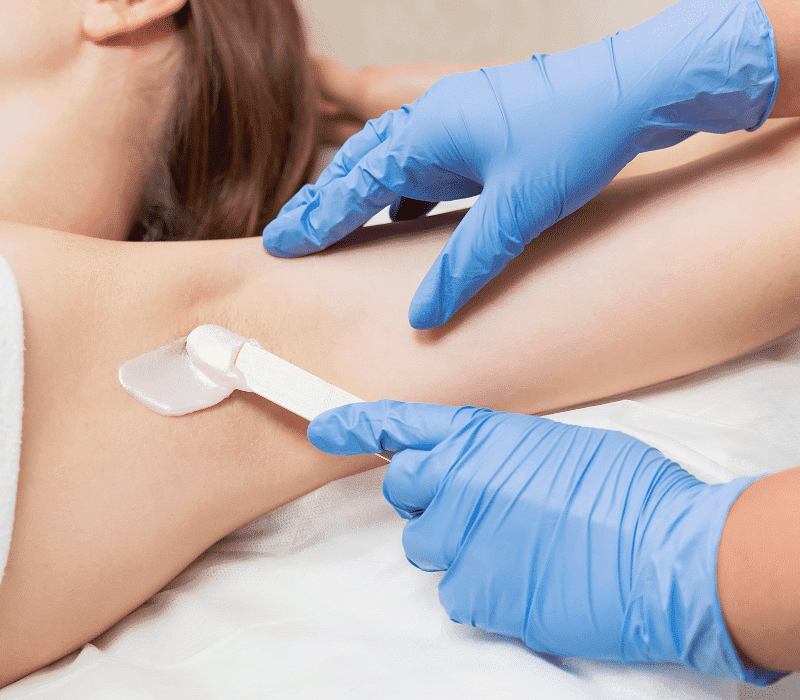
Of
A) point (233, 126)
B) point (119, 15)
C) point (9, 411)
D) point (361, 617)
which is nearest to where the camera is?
point (9, 411)

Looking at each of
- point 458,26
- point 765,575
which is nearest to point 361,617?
point 765,575

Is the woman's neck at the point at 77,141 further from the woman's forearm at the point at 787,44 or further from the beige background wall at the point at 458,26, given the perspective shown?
the woman's forearm at the point at 787,44

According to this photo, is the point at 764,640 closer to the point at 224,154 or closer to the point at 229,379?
the point at 229,379

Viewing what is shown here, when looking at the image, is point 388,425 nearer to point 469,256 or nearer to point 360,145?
point 469,256

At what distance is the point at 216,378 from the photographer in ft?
2.52

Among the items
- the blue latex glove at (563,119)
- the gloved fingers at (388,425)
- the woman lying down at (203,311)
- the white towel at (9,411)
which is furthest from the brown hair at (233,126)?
the gloved fingers at (388,425)

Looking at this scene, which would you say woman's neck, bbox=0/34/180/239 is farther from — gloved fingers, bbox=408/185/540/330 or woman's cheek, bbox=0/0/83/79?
gloved fingers, bbox=408/185/540/330

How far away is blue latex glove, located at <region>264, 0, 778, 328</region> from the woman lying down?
6 centimetres

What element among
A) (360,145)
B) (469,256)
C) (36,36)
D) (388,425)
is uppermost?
(36,36)

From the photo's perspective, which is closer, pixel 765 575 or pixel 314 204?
pixel 765 575

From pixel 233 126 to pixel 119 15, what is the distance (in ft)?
0.81

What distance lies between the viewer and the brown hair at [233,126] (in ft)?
3.54

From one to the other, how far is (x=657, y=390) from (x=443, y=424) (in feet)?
1.29

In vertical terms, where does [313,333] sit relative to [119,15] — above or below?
below
